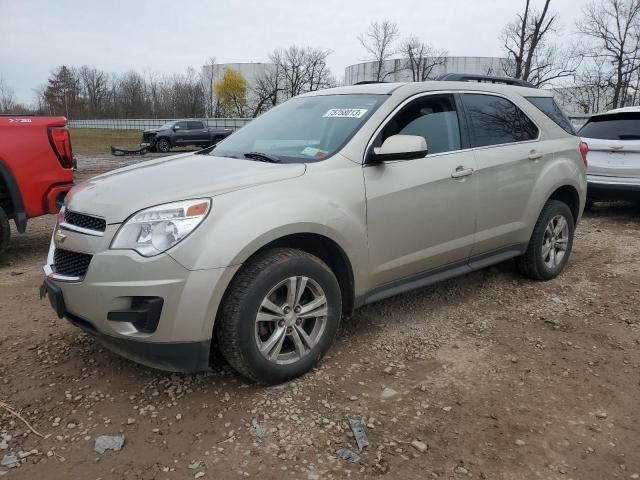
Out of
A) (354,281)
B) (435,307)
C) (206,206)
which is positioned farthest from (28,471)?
(435,307)

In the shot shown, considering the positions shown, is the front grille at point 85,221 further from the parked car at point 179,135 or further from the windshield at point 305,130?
the parked car at point 179,135

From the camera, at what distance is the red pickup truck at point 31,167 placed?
16.8 ft

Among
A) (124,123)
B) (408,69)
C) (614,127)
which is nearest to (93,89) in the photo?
(124,123)

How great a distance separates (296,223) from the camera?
2.81 meters

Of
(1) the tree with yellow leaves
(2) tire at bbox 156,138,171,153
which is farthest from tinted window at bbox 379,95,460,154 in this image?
(1) the tree with yellow leaves

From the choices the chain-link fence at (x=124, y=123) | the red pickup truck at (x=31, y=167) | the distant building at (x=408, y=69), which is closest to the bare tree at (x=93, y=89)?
the chain-link fence at (x=124, y=123)

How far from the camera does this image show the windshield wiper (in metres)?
3.23

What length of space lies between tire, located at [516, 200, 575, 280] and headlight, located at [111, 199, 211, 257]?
315 cm

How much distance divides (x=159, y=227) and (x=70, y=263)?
639mm

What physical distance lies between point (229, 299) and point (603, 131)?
7.19 metres

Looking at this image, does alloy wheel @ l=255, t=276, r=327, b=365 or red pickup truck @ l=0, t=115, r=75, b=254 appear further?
red pickup truck @ l=0, t=115, r=75, b=254

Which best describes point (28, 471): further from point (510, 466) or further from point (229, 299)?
point (510, 466)

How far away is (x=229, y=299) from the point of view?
266cm

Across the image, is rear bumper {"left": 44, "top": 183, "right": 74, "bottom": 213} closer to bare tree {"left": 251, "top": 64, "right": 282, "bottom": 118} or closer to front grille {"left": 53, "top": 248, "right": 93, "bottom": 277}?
front grille {"left": 53, "top": 248, "right": 93, "bottom": 277}
